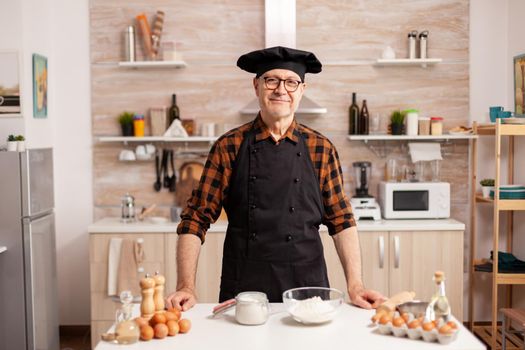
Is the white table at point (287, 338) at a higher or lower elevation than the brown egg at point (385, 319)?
lower

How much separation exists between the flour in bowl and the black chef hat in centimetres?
87

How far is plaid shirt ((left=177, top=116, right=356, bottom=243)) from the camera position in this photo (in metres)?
2.59

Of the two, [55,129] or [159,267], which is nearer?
[159,267]

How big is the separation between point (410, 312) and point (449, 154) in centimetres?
327

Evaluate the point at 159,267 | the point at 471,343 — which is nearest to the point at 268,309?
the point at 471,343

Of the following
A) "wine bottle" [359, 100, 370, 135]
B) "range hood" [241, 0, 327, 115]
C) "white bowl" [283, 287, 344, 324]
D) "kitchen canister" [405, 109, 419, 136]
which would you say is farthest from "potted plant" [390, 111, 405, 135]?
"white bowl" [283, 287, 344, 324]

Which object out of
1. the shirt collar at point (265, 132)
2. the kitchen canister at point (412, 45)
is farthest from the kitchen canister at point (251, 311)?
the kitchen canister at point (412, 45)

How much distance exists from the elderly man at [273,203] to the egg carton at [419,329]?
62 cm

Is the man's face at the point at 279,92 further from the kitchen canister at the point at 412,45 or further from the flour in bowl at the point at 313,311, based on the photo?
the kitchen canister at the point at 412,45

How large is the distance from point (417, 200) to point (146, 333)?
3.26 metres

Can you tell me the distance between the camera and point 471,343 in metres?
1.85

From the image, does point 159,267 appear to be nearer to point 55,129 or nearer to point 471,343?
point 55,129

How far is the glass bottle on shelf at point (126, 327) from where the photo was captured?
186 cm

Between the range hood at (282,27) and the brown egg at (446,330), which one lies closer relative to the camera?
the brown egg at (446,330)
